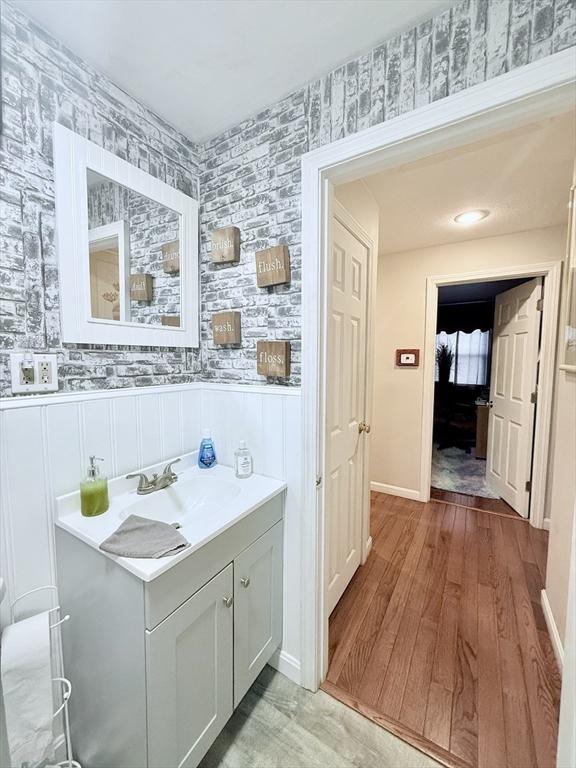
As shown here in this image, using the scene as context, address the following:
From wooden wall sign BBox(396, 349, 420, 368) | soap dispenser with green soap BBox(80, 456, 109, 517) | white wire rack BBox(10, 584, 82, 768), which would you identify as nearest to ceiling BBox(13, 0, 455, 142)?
soap dispenser with green soap BBox(80, 456, 109, 517)

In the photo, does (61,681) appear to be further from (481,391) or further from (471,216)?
(481,391)

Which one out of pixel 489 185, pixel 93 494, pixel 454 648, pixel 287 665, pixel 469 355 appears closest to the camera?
pixel 93 494

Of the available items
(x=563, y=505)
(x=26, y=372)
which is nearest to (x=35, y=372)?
(x=26, y=372)

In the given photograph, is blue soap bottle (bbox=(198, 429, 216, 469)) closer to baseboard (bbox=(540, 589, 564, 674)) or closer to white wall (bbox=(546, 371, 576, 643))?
white wall (bbox=(546, 371, 576, 643))

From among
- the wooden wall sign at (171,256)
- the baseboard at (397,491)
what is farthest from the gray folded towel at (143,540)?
the baseboard at (397,491)

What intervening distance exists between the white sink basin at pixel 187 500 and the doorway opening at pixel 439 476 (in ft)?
1.51

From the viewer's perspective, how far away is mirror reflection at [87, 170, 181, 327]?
1.17 metres

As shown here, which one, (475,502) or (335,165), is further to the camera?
(475,502)

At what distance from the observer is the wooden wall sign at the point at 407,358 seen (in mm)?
2990

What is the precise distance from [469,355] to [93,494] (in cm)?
613

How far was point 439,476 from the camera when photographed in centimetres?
379

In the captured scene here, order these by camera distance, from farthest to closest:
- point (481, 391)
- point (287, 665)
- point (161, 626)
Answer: point (481, 391) < point (287, 665) < point (161, 626)

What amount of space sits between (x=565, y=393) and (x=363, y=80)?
5.69ft

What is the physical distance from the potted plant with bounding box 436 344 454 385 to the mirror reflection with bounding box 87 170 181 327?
5.48 metres
